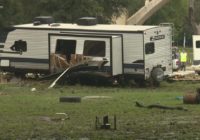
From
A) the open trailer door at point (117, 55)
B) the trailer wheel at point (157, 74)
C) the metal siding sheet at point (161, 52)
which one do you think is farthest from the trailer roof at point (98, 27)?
the trailer wheel at point (157, 74)

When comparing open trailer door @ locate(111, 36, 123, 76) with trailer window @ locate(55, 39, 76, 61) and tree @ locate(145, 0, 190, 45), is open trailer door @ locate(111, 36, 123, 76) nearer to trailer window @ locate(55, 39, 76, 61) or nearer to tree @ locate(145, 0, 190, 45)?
trailer window @ locate(55, 39, 76, 61)

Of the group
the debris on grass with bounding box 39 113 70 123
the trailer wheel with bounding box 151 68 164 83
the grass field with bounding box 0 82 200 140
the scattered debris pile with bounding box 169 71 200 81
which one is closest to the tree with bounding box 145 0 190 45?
the scattered debris pile with bounding box 169 71 200 81

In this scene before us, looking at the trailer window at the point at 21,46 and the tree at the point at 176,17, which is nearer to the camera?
the trailer window at the point at 21,46

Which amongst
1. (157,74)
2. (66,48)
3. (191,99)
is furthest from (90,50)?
(191,99)

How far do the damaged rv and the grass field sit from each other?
6274mm

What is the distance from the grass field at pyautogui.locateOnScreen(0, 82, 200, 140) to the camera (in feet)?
41.3

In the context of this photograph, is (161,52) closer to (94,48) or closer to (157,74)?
(157,74)

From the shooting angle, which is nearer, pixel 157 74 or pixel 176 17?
pixel 157 74

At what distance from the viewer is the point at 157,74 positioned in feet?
95.1

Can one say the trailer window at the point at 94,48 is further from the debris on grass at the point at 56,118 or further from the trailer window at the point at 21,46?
the debris on grass at the point at 56,118

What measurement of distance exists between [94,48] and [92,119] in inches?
540

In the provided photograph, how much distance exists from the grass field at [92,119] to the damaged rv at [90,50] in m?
6.27

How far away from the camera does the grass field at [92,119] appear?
41.3ft

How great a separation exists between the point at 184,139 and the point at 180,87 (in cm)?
1688
